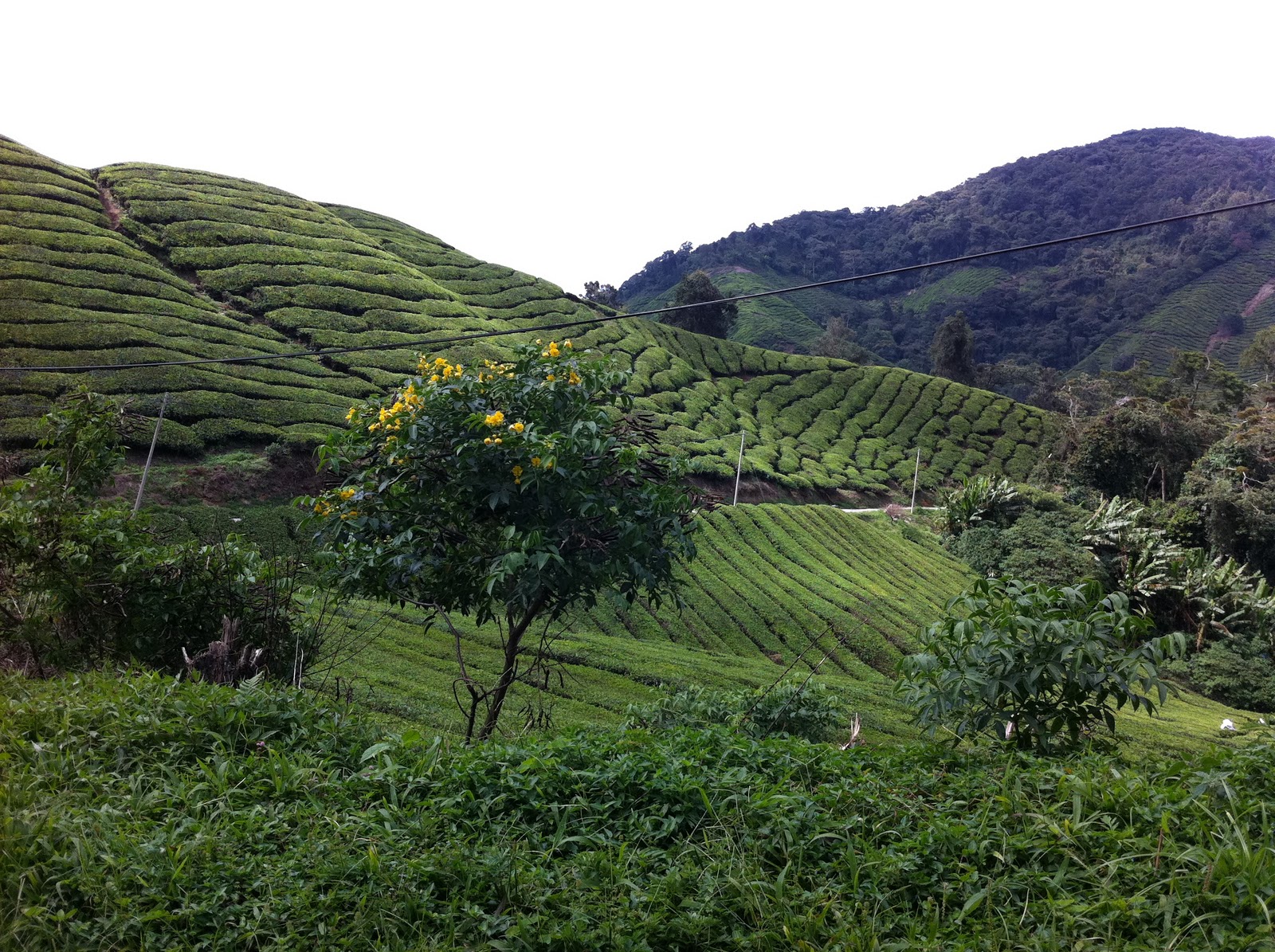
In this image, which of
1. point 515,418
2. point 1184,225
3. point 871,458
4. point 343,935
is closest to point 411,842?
point 343,935

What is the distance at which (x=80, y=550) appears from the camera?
5.06 metres

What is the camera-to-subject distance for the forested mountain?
254 ft

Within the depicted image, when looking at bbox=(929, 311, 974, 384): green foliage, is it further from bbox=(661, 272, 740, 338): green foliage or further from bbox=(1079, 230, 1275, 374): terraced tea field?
bbox=(1079, 230, 1275, 374): terraced tea field

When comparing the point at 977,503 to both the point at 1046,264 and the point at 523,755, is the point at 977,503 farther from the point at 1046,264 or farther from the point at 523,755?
the point at 1046,264

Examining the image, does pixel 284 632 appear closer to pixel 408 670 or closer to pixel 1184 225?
pixel 408 670

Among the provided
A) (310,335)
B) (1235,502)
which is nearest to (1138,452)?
(1235,502)

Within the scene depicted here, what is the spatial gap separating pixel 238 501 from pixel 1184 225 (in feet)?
378

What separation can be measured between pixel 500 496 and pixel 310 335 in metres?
24.7

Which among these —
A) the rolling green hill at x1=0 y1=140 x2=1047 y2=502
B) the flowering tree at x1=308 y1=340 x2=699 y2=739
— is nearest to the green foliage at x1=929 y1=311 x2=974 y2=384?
the rolling green hill at x1=0 y1=140 x2=1047 y2=502

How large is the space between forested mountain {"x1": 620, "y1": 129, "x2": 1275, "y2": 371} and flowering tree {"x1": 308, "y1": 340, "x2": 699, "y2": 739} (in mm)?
64242

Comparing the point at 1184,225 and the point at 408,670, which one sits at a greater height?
the point at 1184,225

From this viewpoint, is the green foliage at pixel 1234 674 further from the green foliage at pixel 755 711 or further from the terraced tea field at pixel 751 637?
the green foliage at pixel 755 711

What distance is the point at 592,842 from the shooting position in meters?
3.11

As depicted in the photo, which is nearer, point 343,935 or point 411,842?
point 343,935
